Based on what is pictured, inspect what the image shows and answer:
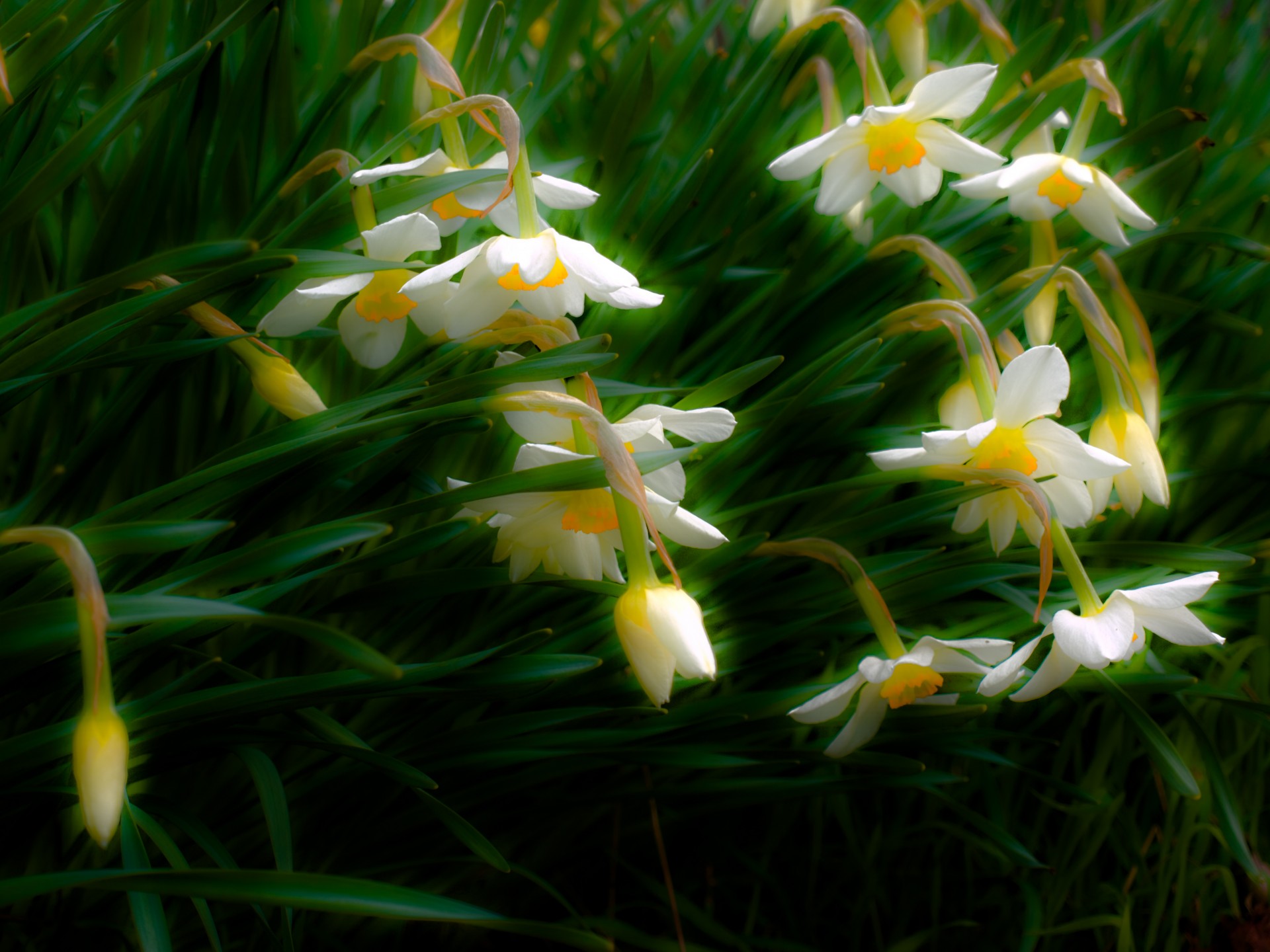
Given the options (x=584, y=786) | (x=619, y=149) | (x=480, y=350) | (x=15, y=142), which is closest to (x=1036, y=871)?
(x=584, y=786)

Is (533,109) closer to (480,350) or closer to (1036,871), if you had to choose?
(480,350)

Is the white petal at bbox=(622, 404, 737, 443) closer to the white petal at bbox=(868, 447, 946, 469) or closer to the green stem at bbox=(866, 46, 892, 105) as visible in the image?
the white petal at bbox=(868, 447, 946, 469)

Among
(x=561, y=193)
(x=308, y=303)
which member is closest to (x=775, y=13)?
(x=561, y=193)

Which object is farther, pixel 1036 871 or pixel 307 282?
pixel 1036 871

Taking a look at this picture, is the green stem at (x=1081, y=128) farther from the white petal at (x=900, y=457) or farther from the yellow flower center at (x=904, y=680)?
the yellow flower center at (x=904, y=680)

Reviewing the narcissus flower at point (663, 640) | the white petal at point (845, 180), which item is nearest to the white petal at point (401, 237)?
the narcissus flower at point (663, 640)

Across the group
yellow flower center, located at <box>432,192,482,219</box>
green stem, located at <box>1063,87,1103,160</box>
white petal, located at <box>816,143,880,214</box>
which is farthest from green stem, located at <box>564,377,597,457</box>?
green stem, located at <box>1063,87,1103,160</box>
